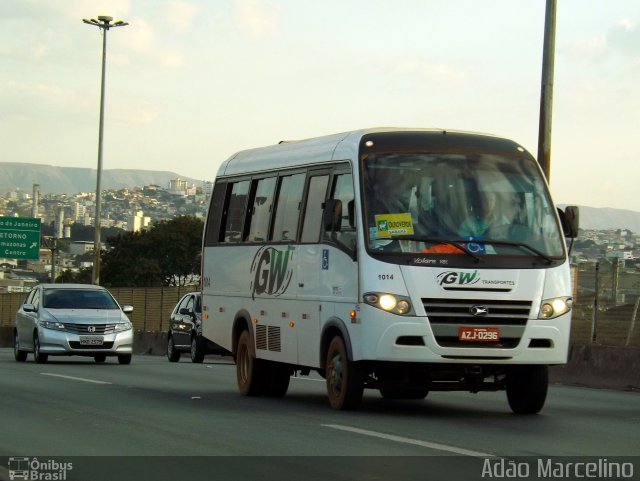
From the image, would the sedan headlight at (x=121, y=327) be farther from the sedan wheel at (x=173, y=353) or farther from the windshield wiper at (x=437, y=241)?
the windshield wiper at (x=437, y=241)

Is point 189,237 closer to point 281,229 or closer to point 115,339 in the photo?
point 115,339

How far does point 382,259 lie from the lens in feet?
46.6

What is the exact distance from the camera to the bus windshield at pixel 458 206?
1434 centimetres

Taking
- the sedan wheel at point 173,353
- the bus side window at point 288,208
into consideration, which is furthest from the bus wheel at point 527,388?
the sedan wheel at point 173,353

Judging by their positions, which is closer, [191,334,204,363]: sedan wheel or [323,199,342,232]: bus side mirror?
[323,199,342,232]: bus side mirror

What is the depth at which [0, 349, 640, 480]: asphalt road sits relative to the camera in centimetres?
1053

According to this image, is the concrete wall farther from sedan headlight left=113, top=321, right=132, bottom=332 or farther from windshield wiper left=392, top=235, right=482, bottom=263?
sedan headlight left=113, top=321, right=132, bottom=332

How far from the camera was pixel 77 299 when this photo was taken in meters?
29.3

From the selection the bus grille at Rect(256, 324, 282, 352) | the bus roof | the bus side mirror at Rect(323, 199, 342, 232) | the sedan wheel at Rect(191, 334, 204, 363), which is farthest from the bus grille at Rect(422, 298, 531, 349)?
the sedan wheel at Rect(191, 334, 204, 363)

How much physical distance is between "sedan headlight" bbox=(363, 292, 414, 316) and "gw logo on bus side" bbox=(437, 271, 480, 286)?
1.27 feet

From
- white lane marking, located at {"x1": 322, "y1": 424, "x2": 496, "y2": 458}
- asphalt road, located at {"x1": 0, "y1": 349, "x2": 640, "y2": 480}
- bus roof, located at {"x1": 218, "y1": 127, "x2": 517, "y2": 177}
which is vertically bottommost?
asphalt road, located at {"x1": 0, "y1": 349, "x2": 640, "y2": 480}
